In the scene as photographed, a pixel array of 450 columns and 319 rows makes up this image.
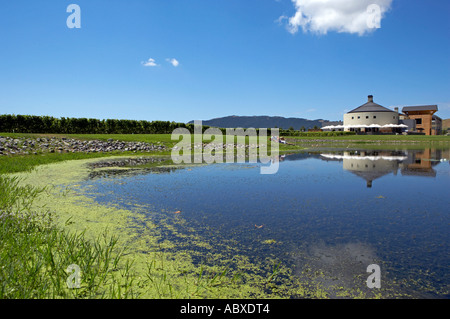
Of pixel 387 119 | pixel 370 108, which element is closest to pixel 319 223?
pixel 387 119

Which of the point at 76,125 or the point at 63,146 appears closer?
the point at 63,146

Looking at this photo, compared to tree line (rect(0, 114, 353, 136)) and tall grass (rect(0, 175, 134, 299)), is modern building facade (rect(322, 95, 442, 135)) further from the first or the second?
tall grass (rect(0, 175, 134, 299))

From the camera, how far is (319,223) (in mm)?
5570

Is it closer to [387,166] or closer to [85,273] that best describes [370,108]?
[387,166]

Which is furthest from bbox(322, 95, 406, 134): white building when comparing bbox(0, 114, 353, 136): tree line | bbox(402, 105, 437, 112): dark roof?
bbox(0, 114, 353, 136): tree line

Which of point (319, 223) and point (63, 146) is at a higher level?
point (63, 146)

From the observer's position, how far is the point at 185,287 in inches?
128

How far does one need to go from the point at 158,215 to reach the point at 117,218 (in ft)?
2.90

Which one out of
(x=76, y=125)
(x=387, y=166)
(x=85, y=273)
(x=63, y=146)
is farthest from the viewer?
(x=76, y=125)

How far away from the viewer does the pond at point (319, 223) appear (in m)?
3.60

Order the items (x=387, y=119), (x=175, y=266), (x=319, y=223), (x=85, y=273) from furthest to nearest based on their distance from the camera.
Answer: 1. (x=387, y=119)
2. (x=319, y=223)
3. (x=175, y=266)
4. (x=85, y=273)

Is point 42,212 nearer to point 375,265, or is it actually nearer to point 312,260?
point 312,260

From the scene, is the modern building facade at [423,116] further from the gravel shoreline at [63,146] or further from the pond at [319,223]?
the pond at [319,223]

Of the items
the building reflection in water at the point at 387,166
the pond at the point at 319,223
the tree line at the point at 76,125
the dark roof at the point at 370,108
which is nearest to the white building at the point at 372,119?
the dark roof at the point at 370,108
